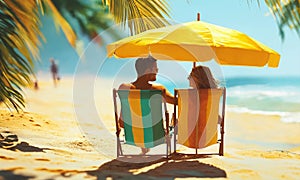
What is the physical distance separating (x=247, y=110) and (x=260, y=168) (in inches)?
615

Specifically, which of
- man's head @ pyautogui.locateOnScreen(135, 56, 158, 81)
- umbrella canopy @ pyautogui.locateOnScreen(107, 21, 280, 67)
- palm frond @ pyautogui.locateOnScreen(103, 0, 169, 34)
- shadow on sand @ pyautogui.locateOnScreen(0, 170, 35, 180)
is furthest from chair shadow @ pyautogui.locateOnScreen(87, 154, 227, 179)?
palm frond @ pyautogui.locateOnScreen(103, 0, 169, 34)

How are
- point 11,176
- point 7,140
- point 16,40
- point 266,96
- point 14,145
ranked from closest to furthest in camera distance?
point 11,176 → point 14,145 → point 7,140 → point 16,40 → point 266,96

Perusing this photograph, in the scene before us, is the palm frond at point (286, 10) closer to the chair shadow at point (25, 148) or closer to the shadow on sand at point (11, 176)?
the chair shadow at point (25, 148)

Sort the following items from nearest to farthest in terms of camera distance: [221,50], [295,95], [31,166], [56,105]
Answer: [31,166]
[221,50]
[56,105]
[295,95]

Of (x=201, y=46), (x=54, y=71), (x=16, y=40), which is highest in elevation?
(x=54, y=71)

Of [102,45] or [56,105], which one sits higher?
[102,45]

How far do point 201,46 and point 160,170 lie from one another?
1.25m

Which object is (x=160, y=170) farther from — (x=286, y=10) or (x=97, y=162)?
(x=286, y=10)

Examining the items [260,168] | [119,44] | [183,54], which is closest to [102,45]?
[119,44]

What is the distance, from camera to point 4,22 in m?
4.93

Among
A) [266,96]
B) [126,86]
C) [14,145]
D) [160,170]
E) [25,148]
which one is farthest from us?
[266,96]

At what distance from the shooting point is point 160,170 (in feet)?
12.8

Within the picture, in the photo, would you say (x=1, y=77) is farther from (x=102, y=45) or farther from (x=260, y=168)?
(x=260, y=168)

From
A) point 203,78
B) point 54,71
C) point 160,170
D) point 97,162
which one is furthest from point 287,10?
point 54,71
